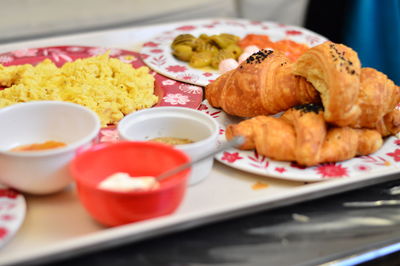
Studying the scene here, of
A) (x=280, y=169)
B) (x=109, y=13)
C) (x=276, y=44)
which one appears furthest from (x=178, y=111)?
(x=109, y=13)

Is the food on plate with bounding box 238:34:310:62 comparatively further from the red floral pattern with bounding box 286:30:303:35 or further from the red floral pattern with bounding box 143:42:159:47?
the red floral pattern with bounding box 143:42:159:47

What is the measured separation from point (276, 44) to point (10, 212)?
1.30 meters

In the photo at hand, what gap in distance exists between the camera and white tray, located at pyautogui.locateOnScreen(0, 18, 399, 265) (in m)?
0.85

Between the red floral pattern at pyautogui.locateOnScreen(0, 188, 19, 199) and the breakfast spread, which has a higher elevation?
the breakfast spread

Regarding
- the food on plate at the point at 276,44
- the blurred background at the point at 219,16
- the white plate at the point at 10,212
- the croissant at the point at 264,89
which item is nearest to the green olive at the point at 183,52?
the food on plate at the point at 276,44

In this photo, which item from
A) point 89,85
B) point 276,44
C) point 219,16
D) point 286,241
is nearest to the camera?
point 286,241

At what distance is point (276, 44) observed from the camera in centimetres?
188

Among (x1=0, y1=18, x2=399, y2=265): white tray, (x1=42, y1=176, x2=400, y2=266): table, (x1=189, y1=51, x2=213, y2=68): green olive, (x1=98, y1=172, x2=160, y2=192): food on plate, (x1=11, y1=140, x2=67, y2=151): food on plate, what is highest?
(x1=189, y1=51, x2=213, y2=68): green olive

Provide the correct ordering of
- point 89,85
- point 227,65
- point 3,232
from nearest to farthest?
point 3,232, point 89,85, point 227,65

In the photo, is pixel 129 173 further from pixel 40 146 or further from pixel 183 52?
pixel 183 52

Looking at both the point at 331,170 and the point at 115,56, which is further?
the point at 115,56

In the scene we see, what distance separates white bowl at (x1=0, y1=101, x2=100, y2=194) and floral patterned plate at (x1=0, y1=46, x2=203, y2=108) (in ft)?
1.22

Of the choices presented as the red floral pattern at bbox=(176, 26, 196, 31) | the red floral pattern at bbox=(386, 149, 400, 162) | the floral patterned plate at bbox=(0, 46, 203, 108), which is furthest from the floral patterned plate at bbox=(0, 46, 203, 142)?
the red floral pattern at bbox=(386, 149, 400, 162)

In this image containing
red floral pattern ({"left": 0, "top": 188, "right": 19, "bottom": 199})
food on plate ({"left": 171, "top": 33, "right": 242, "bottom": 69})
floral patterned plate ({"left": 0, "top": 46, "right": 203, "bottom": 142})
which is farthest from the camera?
food on plate ({"left": 171, "top": 33, "right": 242, "bottom": 69})
